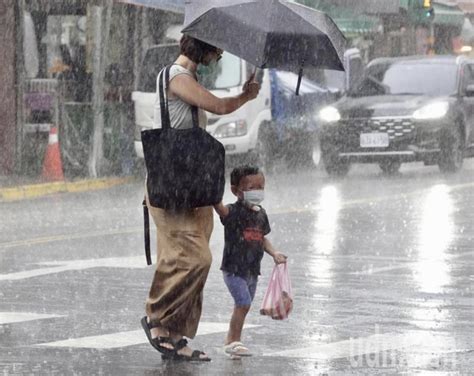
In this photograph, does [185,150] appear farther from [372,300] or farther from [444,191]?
[444,191]

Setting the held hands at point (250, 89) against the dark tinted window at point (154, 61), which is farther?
the dark tinted window at point (154, 61)

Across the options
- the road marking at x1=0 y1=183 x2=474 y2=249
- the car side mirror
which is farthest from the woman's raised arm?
the car side mirror

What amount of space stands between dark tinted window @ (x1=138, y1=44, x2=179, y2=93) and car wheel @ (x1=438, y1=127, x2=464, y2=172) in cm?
407

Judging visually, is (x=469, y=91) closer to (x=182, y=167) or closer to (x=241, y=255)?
(x=241, y=255)

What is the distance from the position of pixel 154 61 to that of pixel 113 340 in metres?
15.5

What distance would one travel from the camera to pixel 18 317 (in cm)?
1025

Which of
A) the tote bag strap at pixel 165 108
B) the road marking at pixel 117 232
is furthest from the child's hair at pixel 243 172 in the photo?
the road marking at pixel 117 232

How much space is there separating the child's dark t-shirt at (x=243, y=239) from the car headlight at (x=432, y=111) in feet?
49.4

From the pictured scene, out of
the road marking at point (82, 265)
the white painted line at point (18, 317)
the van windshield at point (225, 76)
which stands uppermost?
the white painted line at point (18, 317)

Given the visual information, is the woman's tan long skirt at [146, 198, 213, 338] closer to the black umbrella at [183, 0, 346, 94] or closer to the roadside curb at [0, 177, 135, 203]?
the black umbrella at [183, 0, 346, 94]

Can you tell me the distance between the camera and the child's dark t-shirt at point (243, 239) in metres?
8.64

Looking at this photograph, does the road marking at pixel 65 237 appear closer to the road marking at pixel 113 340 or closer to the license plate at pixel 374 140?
the road marking at pixel 113 340

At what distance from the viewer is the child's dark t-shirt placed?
8.64m

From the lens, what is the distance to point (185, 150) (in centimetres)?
830
